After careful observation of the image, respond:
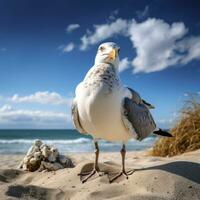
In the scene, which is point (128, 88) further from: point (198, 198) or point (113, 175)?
point (198, 198)

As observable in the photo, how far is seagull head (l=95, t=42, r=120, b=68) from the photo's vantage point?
496 cm

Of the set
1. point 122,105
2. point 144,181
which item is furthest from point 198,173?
point 122,105

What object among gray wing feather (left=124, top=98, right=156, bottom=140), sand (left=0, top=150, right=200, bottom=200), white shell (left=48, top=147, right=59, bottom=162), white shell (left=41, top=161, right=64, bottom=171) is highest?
gray wing feather (left=124, top=98, right=156, bottom=140)

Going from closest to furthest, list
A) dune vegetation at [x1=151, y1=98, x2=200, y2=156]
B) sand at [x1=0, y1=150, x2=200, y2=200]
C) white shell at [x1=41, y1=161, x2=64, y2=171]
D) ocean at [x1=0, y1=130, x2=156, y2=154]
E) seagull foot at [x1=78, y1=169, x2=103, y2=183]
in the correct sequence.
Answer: sand at [x1=0, y1=150, x2=200, y2=200] < seagull foot at [x1=78, y1=169, x2=103, y2=183] < white shell at [x1=41, y1=161, x2=64, y2=171] < dune vegetation at [x1=151, y1=98, x2=200, y2=156] < ocean at [x1=0, y1=130, x2=156, y2=154]

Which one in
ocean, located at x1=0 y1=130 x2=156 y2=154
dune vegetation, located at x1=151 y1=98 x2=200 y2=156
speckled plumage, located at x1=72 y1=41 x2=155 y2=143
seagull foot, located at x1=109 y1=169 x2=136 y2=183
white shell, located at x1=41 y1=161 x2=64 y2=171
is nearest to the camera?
speckled plumage, located at x1=72 y1=41 x2=155 y2=143

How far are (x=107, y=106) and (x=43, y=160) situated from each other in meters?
2.37

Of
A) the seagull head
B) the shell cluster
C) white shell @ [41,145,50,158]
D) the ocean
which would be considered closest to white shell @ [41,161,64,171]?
the shell cluster

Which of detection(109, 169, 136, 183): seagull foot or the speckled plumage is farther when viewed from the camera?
detection(109, 169, 136, 183): seagull foot

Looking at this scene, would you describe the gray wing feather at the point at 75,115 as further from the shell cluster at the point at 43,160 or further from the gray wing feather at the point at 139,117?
the shell cluster at the point at 43,160

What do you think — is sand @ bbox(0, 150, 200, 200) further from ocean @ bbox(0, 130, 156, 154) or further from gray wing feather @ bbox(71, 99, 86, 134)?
ocean @ bbox(0, 130, 156, 154)

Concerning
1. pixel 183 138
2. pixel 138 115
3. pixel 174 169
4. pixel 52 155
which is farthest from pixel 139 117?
pixel 183 138

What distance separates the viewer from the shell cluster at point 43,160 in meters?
6.36

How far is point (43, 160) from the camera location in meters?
6.52

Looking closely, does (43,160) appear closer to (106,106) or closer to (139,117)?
(139,117)
